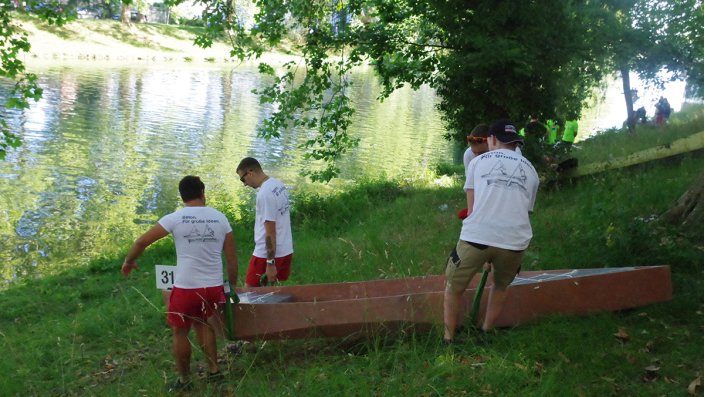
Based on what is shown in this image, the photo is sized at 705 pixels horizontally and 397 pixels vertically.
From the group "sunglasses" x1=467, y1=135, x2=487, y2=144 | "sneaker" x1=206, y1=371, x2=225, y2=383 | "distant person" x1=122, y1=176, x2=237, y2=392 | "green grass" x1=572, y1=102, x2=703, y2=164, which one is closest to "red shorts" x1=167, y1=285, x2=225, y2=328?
"distant person" x1=122, y1=176, x2=237, y2=392

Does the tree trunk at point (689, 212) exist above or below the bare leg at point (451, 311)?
above

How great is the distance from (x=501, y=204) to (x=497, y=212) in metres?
0.07

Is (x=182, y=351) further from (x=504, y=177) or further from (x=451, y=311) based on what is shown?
(x=504, y=177)

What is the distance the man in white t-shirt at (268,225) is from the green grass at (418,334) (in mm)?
819

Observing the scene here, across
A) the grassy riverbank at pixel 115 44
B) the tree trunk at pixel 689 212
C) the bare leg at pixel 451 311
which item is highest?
the grassy riverbank at pixel 115 44

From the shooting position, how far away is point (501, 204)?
5.02 metres

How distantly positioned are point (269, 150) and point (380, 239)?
1381 centimetres

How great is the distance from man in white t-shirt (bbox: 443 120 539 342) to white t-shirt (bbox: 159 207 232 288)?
177 cm

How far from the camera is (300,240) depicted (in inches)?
488

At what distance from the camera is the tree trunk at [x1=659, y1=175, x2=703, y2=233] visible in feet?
23.6

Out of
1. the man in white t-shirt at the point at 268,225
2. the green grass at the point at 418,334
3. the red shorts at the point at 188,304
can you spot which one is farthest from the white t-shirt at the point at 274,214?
the red shorts at the point at 188,304

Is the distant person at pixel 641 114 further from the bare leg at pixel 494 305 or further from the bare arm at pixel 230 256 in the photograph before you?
the bare arm at pixel 230 256

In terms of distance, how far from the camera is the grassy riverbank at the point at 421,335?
193 inches

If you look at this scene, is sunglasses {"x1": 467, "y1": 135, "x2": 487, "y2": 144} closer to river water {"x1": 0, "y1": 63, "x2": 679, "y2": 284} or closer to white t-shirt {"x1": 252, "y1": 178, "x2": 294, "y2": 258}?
white t-shirt {"x1": 252, "y1": 178, "x2": 294, "y2": 258}
